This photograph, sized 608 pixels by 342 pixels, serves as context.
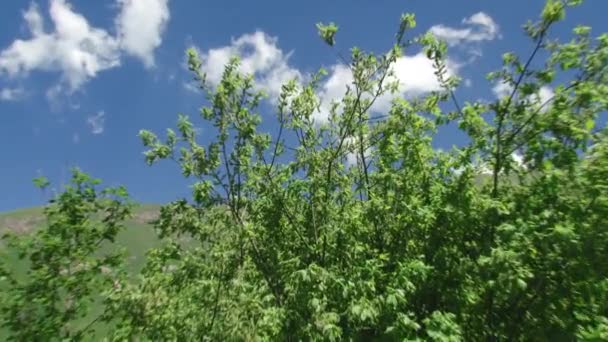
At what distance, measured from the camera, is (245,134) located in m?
12.7

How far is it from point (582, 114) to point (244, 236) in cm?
717

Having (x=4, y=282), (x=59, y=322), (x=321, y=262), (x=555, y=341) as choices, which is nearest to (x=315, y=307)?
(x=321, y=262)

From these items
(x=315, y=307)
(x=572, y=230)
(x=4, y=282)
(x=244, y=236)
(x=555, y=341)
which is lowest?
(x=555, y=341)

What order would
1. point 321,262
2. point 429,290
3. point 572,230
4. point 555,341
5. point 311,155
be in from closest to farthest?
point 572,230 < point 555,341 < point 429,290 < point 321,262 < point 311,155

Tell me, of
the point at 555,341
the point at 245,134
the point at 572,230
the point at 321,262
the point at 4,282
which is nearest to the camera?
the point at 572,230

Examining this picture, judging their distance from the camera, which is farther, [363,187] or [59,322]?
[363,187]

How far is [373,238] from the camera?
12.4 metres

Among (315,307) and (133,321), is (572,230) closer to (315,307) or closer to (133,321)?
(315,307)

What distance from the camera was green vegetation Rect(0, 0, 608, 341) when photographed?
8969 millimetres

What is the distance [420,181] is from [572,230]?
416 centimetres

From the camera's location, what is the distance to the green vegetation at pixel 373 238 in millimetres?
8969

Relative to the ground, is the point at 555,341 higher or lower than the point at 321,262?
lower

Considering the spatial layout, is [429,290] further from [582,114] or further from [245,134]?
[245,134]

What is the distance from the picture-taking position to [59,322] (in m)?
9.98
